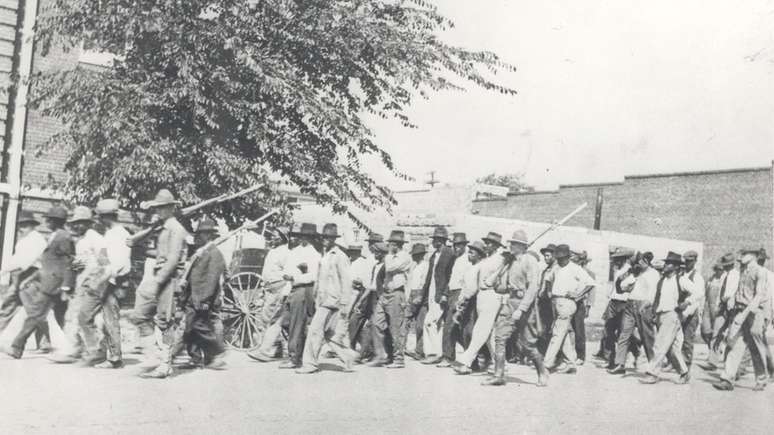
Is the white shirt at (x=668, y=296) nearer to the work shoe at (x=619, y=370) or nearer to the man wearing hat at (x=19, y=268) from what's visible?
the work shoe at (x=619, y=370)

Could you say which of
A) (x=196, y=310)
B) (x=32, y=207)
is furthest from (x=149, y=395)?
(x=32, y=207)

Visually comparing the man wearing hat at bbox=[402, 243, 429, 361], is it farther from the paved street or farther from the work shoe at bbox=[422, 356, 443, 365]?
the paved street

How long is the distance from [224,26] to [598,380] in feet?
24.2

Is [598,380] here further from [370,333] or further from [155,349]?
[155,349]

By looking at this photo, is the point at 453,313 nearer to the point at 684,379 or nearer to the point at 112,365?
the point at 684,379

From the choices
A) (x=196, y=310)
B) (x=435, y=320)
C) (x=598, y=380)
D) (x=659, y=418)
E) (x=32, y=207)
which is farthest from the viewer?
(x=32, y=207)

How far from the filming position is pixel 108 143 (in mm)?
10523

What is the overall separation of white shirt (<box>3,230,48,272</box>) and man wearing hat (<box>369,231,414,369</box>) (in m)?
4.17

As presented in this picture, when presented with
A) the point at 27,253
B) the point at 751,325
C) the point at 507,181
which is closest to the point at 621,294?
the point at 751,325

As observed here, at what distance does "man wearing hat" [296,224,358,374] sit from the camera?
891 centimetres

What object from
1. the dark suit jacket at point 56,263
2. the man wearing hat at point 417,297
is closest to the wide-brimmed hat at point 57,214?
the dark suit jacket at point 56,263

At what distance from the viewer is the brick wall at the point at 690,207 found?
105ft

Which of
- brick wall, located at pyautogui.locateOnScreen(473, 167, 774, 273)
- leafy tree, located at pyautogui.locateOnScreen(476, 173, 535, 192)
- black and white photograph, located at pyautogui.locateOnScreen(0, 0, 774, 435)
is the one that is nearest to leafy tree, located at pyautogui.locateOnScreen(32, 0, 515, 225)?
black and white photograph, located at pyautogui.locateOnScreen(0, 0, 774, 435)

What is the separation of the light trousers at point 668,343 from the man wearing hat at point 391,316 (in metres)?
3.33
